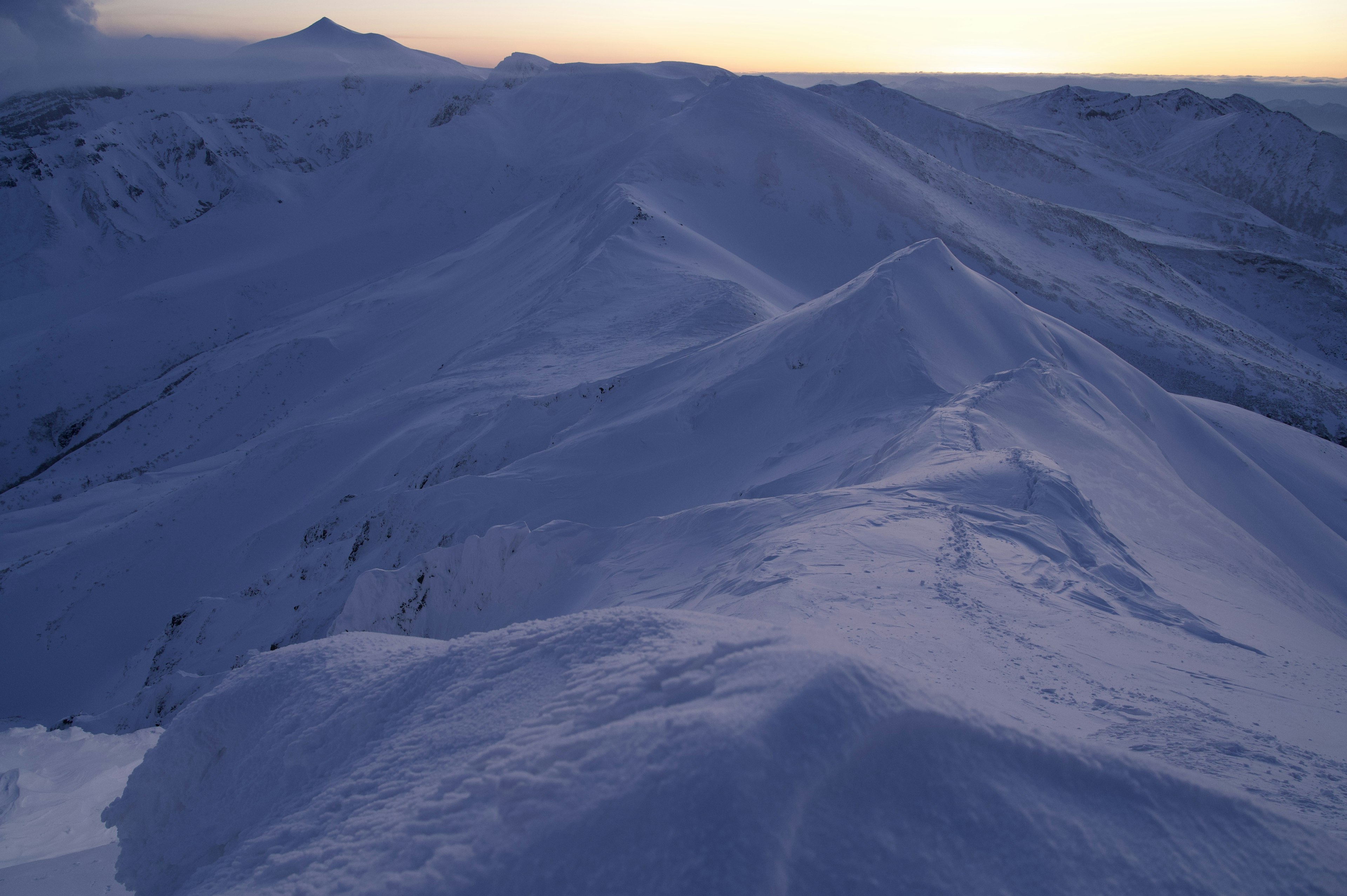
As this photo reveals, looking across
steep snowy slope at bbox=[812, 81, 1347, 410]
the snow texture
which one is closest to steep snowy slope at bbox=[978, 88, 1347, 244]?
steep snowy slope at bbox=[812, 81, 1347, 410]

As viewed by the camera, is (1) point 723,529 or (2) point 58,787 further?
(1) point 723,529

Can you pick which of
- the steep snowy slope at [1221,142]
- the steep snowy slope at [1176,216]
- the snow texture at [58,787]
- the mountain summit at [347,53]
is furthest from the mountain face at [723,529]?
the mountain summit at [347,53]

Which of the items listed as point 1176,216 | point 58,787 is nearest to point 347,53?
point 1176,216

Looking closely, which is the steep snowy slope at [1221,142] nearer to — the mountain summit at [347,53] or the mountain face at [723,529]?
the mountain face at [723,529]

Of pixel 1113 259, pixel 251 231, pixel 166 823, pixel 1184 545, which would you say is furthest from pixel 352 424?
pixel 251 231

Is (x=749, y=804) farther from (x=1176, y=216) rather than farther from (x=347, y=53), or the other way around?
(x=347, y=53)

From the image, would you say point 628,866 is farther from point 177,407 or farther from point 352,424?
point 177,407
